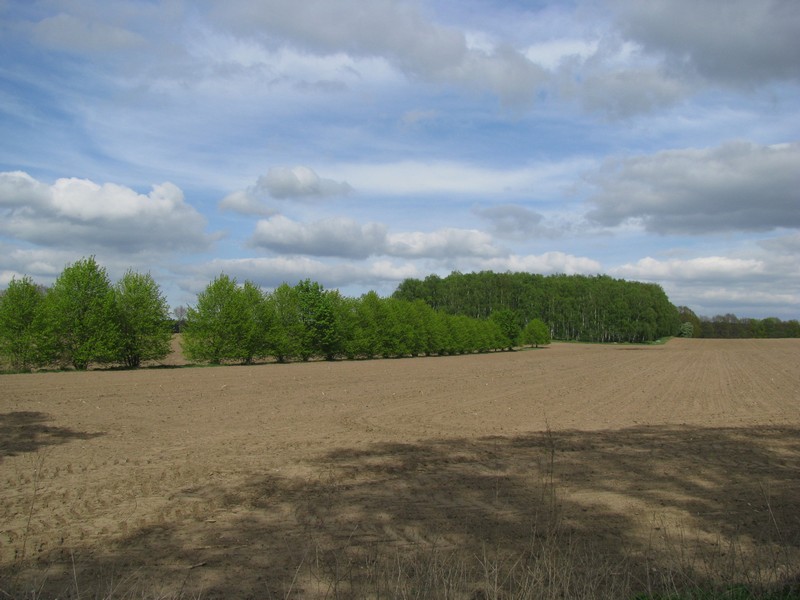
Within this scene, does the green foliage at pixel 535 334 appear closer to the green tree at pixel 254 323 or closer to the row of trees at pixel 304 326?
the row of trees at pixel 304 326

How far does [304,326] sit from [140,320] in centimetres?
1589

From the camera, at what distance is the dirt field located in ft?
21.9

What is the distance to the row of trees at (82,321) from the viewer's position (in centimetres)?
3819

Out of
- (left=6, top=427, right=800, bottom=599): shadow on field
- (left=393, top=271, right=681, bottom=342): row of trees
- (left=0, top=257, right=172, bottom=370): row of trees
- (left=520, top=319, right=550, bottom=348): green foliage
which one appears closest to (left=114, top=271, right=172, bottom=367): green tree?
(left=0, top=257, right=172, bottom=370): row of trees

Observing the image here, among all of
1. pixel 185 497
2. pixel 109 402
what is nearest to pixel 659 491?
pixel 185 497

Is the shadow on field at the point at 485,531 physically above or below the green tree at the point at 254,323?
below

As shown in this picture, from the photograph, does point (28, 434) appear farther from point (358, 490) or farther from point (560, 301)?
point (560, 301)

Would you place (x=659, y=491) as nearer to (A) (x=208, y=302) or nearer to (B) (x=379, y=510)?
(B) (x=379, y=510)

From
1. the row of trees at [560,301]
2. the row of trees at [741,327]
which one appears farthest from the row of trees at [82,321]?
the row of trees at [741,327]

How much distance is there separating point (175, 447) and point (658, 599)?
10.7 metres

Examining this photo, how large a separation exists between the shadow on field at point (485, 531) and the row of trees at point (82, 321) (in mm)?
32873

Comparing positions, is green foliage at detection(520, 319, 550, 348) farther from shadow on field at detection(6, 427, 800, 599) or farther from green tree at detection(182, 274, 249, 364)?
shadow on field at detection(6, 427, 800, 599)

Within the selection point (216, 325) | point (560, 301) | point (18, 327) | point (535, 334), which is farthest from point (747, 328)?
point (18, 327)

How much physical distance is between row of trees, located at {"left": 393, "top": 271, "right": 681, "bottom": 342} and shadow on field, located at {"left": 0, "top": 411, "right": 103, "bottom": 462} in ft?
401
